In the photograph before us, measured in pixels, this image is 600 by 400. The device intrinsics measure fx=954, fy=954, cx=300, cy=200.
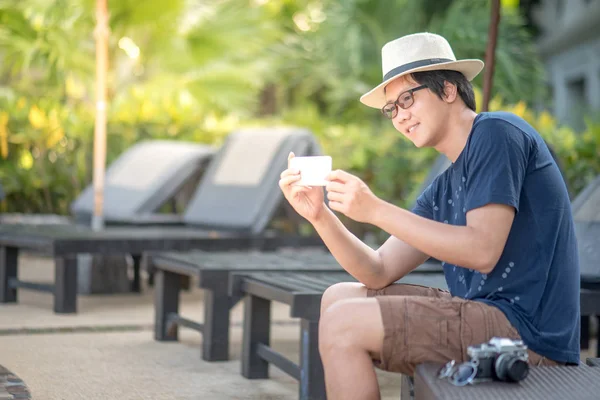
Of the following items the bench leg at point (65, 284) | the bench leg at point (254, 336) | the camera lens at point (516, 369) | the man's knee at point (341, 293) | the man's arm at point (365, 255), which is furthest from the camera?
the bench leg at point (65, 284)

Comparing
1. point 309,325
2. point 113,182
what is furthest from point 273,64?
point 309,325

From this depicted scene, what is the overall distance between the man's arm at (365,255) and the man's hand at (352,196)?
11.9 inches

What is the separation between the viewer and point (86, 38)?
41.3ft

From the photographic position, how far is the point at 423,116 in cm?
270

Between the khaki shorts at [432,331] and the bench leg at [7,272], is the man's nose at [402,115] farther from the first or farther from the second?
the bench leg at [7,272]

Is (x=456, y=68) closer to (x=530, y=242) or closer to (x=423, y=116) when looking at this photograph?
(x=423, y=116)

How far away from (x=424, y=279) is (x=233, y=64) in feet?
33.9

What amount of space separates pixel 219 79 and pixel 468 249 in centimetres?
1133

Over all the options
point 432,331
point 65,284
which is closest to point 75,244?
point 65,284

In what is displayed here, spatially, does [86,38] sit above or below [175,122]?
above

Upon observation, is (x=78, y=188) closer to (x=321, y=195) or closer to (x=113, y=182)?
(x=113, y=182)

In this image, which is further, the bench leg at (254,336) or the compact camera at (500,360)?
the bench leg at (254,336)

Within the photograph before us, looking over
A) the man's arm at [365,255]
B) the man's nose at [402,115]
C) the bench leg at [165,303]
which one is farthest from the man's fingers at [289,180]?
the bench leg at [165,303]

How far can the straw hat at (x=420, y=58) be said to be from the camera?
272 centimetres
